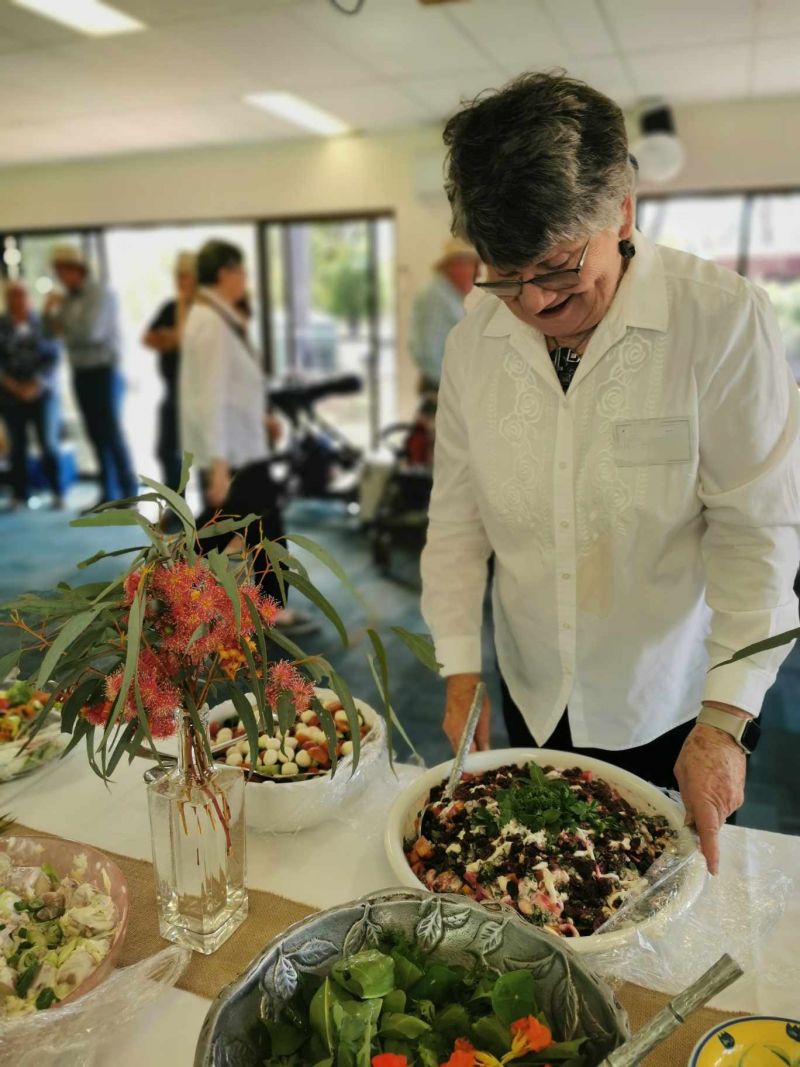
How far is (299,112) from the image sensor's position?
5.36 metres

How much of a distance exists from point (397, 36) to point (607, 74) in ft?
4.27

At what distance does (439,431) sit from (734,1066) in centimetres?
95

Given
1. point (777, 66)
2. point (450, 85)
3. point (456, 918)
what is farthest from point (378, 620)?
point (777, 66)

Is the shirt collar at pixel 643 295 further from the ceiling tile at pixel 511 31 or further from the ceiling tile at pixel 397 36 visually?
the ceiling tile at pixel 397 36

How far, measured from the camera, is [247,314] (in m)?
3.40

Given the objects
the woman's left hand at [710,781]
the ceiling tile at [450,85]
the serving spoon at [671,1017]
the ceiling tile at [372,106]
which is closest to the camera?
the serving spoon at [671,1017]

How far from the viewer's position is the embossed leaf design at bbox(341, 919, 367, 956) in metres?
0.75

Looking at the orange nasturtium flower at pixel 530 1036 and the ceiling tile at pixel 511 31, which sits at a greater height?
the ceiling tile at pixel 511 31

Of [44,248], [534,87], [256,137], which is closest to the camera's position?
A: [534,87]

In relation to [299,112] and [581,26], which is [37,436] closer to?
[299,112]

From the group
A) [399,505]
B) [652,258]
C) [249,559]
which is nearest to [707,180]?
[399,505]

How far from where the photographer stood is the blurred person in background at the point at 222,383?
311 cm

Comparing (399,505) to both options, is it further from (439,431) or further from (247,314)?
(439,431)

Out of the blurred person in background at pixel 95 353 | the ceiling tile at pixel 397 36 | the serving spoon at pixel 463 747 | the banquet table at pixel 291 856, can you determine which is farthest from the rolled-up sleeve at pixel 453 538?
the blurred person in background at pixel 95 353
